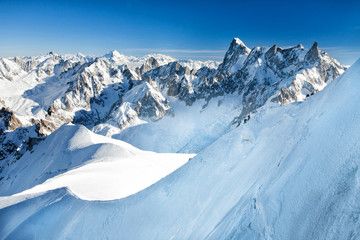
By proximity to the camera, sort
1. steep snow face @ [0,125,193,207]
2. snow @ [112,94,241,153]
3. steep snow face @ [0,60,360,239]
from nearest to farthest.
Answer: steep snow face @ [0,60,360,239]
steep snow face @ [0,125,193,207]
snow @ [112,94,241,153]

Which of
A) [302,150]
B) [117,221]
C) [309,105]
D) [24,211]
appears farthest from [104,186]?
[302,150]

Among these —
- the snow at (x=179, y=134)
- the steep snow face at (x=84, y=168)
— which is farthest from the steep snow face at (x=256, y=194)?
the snow at (x=179, y=134)

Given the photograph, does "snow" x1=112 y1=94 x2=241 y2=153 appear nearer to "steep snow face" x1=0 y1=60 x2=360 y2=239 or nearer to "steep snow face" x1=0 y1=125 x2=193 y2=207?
"steep snow face" x1=0 y1=125 x2=193 y2=207

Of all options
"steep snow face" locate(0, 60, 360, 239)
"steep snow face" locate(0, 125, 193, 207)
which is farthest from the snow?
"steep snow face" locate(0, 60, 360, 239)

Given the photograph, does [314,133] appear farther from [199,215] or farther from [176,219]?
[176,219]

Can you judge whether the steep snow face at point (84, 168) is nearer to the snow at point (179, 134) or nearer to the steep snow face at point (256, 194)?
the steep snow face at point (256, 194)
